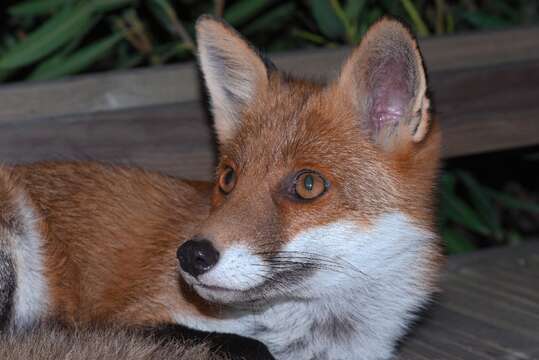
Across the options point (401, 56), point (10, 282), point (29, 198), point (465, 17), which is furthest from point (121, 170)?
point (465, 17)

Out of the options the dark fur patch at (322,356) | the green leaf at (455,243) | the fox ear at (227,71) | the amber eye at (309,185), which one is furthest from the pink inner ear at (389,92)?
the green leaf at (455,243)

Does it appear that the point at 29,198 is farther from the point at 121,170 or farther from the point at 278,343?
the point at 278,343

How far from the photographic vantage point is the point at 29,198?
3.04 meters

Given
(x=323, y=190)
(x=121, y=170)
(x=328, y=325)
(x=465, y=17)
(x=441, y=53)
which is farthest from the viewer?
(x=465, y=17)

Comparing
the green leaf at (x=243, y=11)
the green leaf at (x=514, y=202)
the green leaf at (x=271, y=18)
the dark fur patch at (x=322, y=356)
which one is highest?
the green leaf at (x=243, y=11)

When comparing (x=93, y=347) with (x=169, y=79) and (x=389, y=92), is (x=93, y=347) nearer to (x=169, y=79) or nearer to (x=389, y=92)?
(x=389, y=92)

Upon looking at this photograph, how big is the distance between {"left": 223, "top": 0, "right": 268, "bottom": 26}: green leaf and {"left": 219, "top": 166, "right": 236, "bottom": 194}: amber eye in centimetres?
171

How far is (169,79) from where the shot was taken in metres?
3.82

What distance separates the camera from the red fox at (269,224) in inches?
102

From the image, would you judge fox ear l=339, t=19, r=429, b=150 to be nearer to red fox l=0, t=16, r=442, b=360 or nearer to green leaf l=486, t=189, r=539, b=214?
red fox l=0, t=16, r=442, b=360

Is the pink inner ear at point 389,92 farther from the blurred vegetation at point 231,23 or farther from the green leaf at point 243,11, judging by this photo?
the green leaf at point 243,11

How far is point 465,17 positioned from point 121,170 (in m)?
2.37

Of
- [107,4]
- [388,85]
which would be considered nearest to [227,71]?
[388,85]

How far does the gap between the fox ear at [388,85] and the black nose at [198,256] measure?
70 cm
